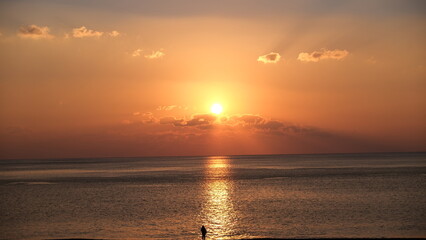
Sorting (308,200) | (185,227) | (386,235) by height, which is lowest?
(386,235)

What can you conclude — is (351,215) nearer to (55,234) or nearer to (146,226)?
(146,226)

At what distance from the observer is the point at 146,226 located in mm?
50969

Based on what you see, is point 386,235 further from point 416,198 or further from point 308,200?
point 416,198

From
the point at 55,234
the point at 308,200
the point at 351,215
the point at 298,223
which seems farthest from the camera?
the point at 308,200

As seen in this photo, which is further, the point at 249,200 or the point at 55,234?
the point at 249,200

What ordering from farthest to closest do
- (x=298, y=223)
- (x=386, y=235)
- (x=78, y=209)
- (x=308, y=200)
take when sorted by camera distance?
(x=308, y=200) < (x=78, y=209) < (x=298, y=223) < (x=386, y=235)

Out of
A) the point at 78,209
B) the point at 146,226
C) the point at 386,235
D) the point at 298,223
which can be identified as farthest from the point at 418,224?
the point at 78,209

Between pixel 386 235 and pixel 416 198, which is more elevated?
pixel 416 198

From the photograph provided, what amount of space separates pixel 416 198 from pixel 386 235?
117 feet

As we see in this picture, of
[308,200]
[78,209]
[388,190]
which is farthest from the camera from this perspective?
[388,190]

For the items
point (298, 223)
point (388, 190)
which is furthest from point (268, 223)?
point (388, 190)

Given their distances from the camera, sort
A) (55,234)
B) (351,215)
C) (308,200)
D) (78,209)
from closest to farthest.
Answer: (55,234), (351,215), (78,209), (308,200)

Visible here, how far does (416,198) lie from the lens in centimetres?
7481

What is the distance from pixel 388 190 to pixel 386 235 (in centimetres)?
5026
